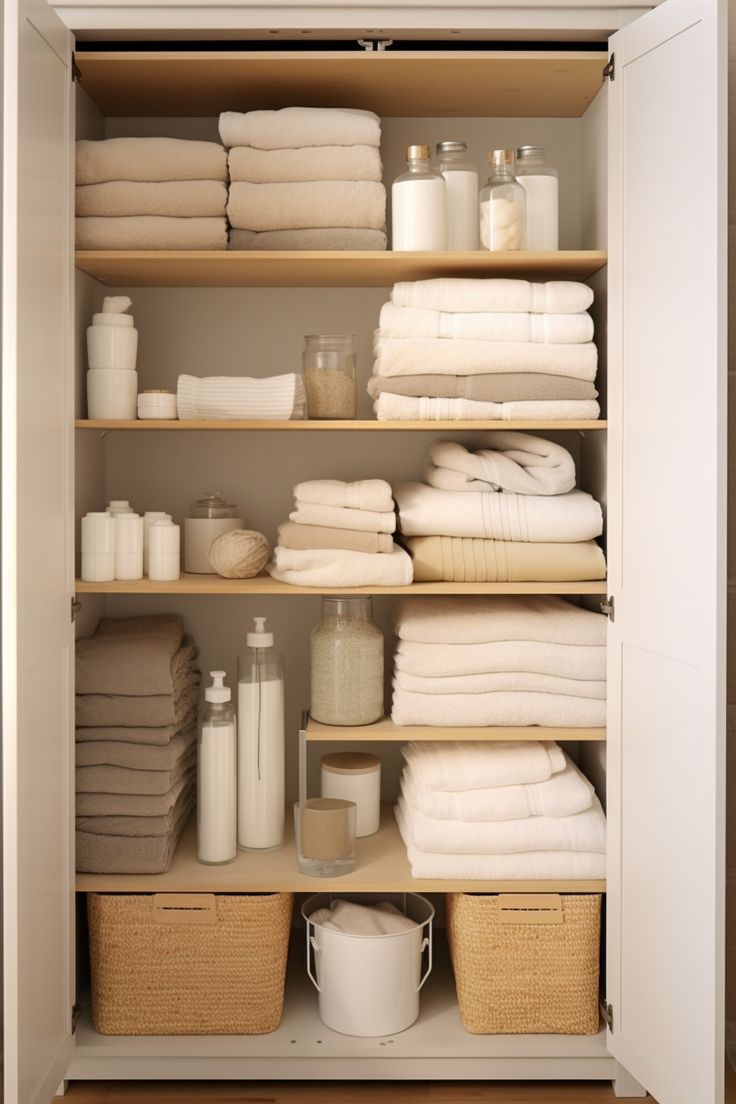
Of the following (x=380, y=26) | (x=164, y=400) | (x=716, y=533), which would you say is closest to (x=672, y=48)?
(x=380, y=26)

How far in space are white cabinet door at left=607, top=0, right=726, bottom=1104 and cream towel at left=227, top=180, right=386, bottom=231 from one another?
44cm

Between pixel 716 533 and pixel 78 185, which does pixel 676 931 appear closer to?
pixel 716 533

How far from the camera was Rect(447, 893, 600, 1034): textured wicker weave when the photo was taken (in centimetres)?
198

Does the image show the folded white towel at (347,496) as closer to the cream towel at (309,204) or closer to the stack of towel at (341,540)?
the stack of towel at (341,540)

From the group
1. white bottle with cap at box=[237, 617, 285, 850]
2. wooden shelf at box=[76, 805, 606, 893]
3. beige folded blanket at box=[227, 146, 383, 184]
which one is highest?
beige folded blanket at box=[227, 146, 383, 184]

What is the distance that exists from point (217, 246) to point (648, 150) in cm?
79

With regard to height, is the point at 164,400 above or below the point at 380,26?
below

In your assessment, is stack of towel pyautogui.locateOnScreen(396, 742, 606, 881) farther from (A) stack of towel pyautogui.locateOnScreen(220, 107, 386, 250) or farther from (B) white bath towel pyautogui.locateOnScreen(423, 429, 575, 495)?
(A) stack of towel pyautogui.locateOnScreen(220, 107, 386, 250)

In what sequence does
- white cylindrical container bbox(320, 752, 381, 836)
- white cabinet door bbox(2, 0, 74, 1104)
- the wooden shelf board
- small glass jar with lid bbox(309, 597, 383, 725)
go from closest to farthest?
white cabinet door bbox(2, 0, 74, 1104), the wooden shelf board, small glass jar with lid bbox(309, 597, 383, 725), white cylindrical container bbox(320, 752, 381, 836)

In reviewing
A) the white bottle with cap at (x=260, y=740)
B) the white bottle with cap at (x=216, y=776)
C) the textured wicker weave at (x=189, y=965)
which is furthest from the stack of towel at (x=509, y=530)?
the textured wicker weave at (x=189, y=965)

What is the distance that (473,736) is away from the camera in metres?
1.98

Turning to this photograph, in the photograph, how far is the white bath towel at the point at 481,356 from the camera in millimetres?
1963

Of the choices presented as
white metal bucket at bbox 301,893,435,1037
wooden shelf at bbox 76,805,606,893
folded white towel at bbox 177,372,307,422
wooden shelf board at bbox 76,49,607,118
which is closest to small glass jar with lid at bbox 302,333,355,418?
folded white towel at bbox 177,372,307,422

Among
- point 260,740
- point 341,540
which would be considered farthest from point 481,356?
point 260,740
